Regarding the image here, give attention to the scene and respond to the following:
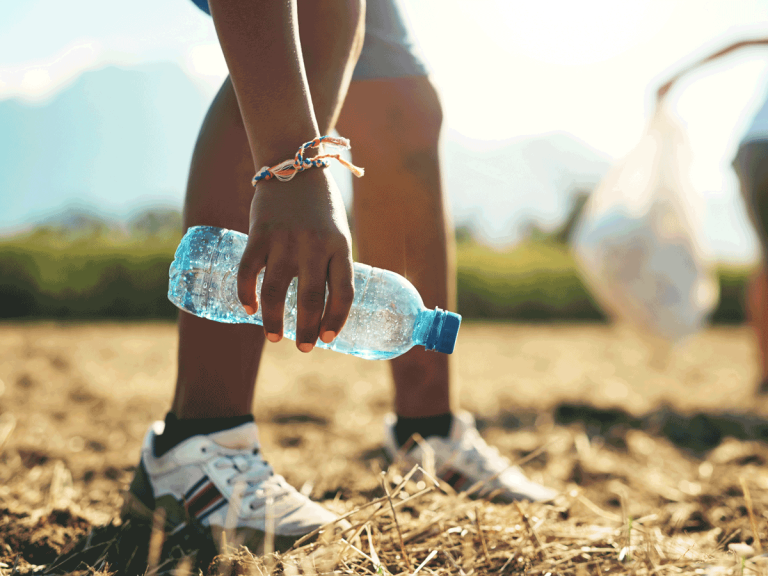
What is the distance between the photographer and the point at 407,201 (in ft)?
4.30

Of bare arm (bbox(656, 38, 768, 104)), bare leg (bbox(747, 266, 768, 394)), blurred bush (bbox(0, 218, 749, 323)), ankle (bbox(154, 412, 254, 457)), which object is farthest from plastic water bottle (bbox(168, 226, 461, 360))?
blurred bush (bbox(0, 218, 749, 323))

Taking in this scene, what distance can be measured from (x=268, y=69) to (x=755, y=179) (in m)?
2.34

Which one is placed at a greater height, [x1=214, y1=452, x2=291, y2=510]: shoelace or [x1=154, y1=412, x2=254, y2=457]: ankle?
[x1=154, y1=412, x2=254, y2=457]: ankle

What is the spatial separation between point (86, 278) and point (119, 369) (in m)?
5.72

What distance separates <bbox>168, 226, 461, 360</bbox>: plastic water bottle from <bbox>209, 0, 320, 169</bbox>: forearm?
0.89ft

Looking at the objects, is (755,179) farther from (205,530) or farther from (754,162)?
(205,530)

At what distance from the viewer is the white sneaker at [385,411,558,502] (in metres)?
1.23

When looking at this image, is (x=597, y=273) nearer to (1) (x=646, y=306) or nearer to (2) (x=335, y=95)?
(1) (x=646, y=306)

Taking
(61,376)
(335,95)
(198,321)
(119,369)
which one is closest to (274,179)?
(335,95)

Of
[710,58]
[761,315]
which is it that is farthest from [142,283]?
[710,58]

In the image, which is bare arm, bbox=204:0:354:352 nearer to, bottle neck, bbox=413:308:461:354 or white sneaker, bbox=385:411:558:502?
bottle neck, bbox=413:308:461:354

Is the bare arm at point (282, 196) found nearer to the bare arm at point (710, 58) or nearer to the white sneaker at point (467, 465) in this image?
the white sneaker at point (467, 465)

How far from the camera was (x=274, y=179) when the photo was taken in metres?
0.79

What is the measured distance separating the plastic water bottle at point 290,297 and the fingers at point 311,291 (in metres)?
0.26
